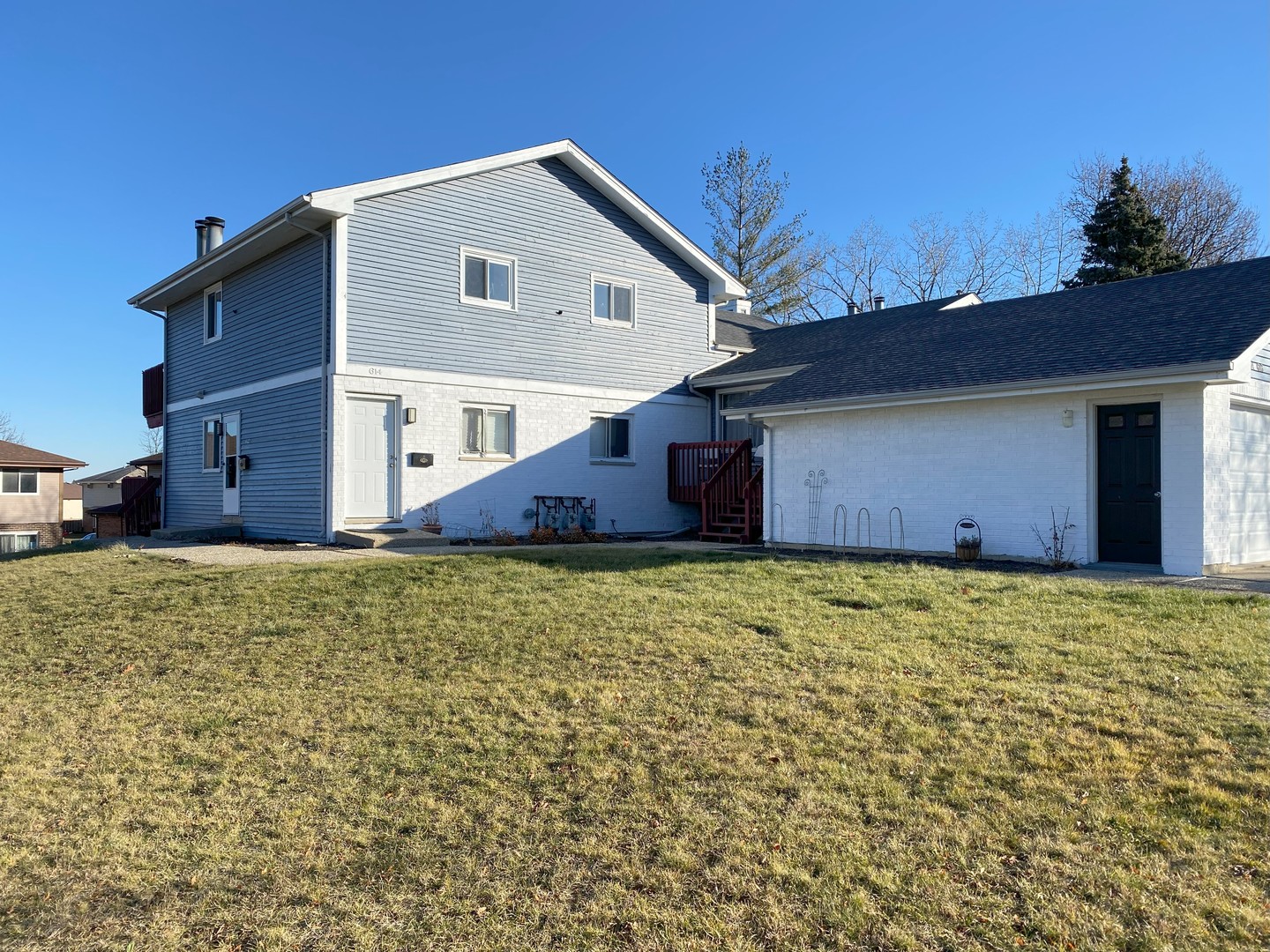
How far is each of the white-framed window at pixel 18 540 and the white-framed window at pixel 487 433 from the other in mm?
29088

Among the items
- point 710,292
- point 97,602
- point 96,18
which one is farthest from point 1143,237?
point 97,602

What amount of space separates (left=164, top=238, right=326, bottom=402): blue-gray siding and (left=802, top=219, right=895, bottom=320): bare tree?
26432 millimetres

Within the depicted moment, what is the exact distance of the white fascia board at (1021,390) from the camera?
10.2m

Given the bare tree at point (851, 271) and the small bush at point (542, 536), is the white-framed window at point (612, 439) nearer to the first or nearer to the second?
the small bush at point (542, 536)

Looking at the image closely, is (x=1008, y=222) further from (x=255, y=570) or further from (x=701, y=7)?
(x=255, y=570)

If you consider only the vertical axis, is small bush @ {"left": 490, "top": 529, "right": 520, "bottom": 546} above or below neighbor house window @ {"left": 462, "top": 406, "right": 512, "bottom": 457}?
below

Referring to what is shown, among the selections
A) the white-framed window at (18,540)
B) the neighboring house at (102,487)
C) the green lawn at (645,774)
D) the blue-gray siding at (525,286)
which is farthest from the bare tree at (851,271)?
the neighboring house at (102,487)

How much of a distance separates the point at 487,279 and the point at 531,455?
345 cm

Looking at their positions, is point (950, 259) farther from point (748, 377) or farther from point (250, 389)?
point (250, 389)

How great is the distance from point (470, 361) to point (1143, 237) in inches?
1092

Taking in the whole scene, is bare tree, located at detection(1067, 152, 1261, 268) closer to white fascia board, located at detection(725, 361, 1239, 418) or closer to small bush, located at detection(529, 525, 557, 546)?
white fascia board, located at detection(725, 361, 1239, 418)

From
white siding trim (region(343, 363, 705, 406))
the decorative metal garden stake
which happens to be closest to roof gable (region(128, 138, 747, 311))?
white siding trim (region(343, 363, 705, 406))

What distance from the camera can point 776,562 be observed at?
11344 millimetres

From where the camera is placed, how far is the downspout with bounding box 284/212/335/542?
1459cm
